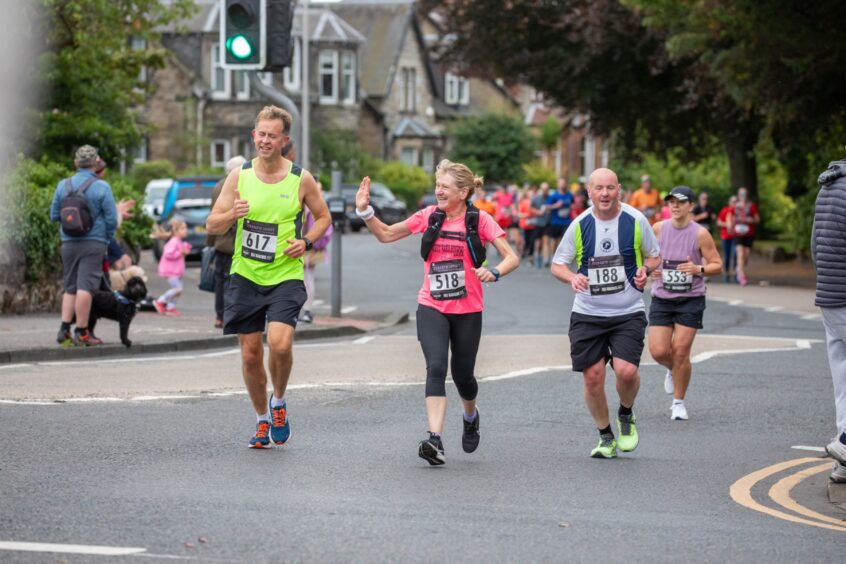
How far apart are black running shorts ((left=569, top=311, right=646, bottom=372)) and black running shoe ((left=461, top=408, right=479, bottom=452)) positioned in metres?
0.72

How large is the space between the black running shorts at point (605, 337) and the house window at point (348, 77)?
6703 centimetres

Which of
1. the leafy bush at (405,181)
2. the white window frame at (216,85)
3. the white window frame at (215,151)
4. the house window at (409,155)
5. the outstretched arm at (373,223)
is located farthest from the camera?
the house window at (409,155)

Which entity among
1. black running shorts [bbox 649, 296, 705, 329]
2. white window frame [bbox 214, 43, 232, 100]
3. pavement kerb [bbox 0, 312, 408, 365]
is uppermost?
white window frame [bbox 214, 43, 232, 100]

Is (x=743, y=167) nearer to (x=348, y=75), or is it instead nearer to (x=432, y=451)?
(x=432, y=451)

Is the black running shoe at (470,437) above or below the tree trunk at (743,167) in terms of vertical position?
below

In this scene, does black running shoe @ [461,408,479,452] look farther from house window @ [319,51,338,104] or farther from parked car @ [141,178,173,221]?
house window @ [319,51,338,104]

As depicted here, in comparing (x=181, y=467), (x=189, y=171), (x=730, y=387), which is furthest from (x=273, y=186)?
(x=189, y=171)

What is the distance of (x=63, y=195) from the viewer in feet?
50.3

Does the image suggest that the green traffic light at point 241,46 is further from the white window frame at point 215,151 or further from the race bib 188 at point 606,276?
the white window frame at point 215,151

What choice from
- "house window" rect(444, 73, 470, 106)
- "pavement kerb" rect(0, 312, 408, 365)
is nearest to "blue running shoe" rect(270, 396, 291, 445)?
"pavement kerb" rect(0, 312, 408, 365)

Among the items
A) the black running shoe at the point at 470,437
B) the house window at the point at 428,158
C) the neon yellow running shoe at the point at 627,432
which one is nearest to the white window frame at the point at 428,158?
the house window at the point at 428,158

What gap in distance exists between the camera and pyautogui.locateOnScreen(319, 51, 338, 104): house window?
75875 millimetres

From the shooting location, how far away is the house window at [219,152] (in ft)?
241

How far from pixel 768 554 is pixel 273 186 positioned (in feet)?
12.9
